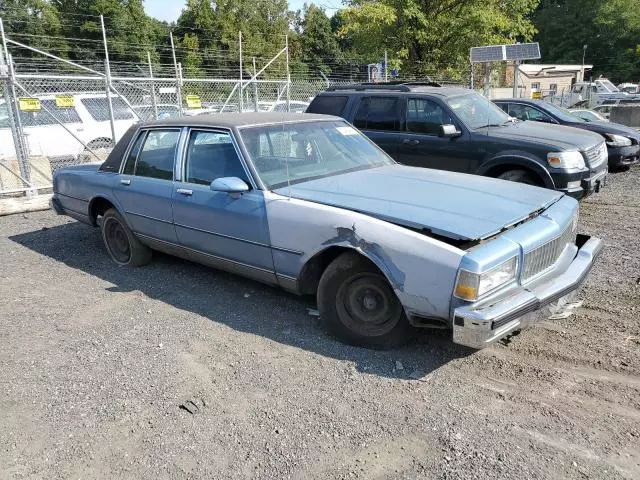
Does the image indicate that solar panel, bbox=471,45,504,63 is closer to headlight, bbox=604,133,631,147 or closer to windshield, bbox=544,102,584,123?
windshield, bbox=544,102,584,123

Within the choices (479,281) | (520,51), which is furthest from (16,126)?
(520,51)

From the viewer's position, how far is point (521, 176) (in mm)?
6930

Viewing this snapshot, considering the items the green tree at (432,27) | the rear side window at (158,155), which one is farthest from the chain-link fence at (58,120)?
the green tree at (432,27)

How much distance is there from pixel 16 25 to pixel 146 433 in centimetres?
5585

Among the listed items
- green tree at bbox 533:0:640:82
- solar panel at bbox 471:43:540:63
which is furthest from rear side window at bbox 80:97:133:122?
green tree at bbox 533:0:640:82

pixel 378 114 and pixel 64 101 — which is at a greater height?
pixel 64 101

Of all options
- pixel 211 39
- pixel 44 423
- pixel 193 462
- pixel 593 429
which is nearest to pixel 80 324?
pixel 44 423

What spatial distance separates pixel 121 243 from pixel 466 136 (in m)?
4.65

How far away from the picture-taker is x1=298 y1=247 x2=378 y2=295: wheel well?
12.4 ft

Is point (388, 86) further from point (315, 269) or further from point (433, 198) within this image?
point (315, 269)

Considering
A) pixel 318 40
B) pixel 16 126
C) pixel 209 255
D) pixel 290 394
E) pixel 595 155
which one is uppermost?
pixel 318 40

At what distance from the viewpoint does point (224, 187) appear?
4094 millimetres

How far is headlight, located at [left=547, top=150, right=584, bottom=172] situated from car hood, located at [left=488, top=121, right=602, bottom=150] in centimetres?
9

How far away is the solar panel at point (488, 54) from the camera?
1502cm
